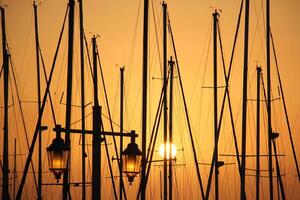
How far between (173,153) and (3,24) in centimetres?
889

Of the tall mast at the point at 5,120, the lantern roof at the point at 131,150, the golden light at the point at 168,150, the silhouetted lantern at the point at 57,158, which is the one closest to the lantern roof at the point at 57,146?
the silhouetted lantern at the point at 57,158

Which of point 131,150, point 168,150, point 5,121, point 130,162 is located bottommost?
point 130,162

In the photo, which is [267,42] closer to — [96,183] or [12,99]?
[12,99]

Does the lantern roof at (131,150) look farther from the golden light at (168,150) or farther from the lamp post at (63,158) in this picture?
the golden light at (168,150)

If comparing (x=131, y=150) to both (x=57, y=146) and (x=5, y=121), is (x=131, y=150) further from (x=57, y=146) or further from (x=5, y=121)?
(x=5, y=121)

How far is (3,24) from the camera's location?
27.9 metres

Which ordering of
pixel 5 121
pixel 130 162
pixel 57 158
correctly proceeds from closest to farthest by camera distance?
pixel 57 158, pixel 130 162, pixel 5 121

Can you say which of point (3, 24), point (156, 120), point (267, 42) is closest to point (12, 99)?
point (3, 24)

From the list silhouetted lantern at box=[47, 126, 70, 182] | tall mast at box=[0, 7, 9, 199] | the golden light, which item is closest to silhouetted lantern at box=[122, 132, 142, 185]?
silhouetted lantern at box=[47, 126, 70, 182]

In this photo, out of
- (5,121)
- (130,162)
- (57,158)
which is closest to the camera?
(57,158)

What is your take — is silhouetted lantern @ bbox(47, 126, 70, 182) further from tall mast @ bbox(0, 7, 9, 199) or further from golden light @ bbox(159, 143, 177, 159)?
golden light @ bbox(159, 143, 177, 159)

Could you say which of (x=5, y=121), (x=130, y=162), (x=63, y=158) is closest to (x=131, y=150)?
(x=130, y=162)

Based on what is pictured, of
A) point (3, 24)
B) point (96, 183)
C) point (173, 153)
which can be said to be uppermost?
point (3, 24)

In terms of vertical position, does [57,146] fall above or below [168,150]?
below
